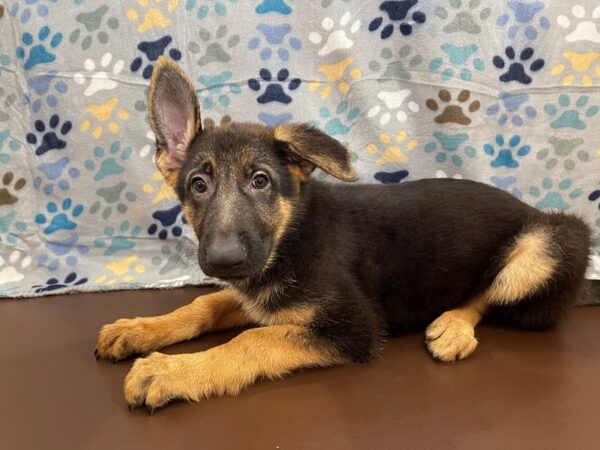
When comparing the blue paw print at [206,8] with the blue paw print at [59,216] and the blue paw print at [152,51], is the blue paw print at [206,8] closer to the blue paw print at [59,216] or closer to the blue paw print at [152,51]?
the blue paw print at [152,51]

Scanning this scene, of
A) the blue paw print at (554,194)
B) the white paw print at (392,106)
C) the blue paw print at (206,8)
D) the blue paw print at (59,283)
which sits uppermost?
the blue paw print at (206,8)

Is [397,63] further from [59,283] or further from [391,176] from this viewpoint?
[59,283]

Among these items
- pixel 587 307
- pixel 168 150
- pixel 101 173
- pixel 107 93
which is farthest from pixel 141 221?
pixel 587 307

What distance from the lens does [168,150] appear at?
279cm

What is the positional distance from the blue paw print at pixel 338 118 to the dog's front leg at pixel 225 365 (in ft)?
5.70

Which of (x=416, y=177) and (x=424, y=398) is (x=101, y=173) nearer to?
(x=416, y=177)

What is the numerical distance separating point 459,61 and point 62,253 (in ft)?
10.1

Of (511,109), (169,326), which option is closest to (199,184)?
(169,326)

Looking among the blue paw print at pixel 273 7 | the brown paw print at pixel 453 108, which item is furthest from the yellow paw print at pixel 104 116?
the brown paw print at pixel 453 108

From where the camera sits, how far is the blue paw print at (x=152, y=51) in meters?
3.66

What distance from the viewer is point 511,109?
3738mm

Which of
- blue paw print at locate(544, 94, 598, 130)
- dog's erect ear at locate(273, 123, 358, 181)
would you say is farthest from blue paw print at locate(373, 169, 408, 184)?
dog's erect ear at locate(273, 123, 358, 181)

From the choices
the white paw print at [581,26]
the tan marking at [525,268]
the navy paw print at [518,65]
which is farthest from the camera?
the navy paw print at [518,65]

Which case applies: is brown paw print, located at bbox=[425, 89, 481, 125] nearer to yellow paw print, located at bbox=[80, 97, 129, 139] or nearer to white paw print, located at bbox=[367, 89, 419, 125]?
white paw print, located at bbox=[367, 89, 419, 125]
